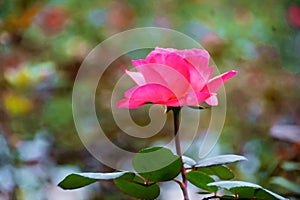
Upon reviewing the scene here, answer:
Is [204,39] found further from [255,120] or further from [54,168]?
[54,168]

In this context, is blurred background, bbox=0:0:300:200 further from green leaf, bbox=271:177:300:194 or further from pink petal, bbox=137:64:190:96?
pink petal, bbox=137:64:190:96

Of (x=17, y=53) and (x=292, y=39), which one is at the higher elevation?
(x=17, y=53)

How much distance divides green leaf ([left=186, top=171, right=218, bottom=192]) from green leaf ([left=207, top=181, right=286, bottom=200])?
0.06ft

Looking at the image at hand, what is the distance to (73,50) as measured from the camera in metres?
1.34

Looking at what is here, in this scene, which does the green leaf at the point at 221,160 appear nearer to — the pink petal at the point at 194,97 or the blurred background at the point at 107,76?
the pink petal at the point at 194,97

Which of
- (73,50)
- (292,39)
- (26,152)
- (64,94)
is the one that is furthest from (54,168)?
(292,39)

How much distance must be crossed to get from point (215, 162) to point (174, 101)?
59mm

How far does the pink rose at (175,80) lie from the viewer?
424 mm

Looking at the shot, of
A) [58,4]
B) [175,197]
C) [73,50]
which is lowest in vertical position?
[175,197]

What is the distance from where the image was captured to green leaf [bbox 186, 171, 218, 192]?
1.35ft

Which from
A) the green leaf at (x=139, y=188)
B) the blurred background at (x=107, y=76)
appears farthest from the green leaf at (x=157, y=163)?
the blurred background at (x=107, y=76)

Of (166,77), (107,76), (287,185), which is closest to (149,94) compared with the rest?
(166,77)

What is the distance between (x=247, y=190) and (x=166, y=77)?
0.36 feet

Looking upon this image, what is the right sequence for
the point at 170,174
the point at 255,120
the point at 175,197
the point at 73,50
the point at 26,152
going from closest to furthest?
the point at 170,174 < the point at 175,197 < the point at 26,152 < the point at 255,120 < the point at 73,50
